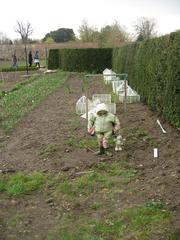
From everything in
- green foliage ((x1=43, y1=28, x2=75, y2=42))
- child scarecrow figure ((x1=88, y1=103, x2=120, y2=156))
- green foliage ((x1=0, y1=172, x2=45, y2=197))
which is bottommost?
green foliage ((x1=0, y1=172, x2=45, y2=197))

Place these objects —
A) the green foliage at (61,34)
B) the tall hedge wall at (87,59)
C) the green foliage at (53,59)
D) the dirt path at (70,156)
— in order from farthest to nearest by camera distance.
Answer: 1. the green foliage at (61,34)
2. the green foliage at (53,59)
3. the tall hedge wall at (87,59)
4. the dirt path at (70,156)

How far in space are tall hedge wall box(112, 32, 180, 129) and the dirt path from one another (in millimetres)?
448

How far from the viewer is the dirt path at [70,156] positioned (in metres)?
5.93

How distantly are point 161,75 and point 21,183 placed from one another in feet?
20.5

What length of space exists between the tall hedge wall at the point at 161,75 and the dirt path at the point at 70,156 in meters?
0.45

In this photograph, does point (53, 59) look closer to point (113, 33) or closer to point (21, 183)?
point (113, 33)

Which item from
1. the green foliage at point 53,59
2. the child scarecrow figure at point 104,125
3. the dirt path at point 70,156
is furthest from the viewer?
the green foliage at point 53,59

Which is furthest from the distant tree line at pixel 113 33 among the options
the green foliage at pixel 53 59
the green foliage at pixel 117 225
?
the green foliage at pixel 117 225

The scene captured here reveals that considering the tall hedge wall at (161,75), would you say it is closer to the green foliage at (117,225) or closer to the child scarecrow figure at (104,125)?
the child scarecrow figure at (104,125)

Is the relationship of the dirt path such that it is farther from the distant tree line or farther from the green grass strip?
the distant tree line

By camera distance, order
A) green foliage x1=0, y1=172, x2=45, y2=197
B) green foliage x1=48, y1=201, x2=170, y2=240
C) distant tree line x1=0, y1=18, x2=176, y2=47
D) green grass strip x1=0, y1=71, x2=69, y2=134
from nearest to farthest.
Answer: green foliage x1=48, y1=201, x2=170, y2=240
green foliage x1=0, y1=172, x2=45, y2=197
green grass strip x1=0, y1=71, x2=69, y2=134
distant tree line x1=0, y1=18, x2=176, y2=47

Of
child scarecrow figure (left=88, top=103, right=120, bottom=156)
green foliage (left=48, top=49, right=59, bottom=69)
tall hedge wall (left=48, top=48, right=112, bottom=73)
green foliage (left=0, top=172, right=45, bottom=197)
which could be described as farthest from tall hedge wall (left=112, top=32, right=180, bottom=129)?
green foliage (left=48, top=49, right=59, bottom=69)

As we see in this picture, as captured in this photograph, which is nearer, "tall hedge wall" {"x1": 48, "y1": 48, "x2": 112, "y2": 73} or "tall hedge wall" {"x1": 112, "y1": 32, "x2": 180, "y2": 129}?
"tall hedge wall" {"x1": 112, "y1": 32, "x2": 180, "y2": 129}

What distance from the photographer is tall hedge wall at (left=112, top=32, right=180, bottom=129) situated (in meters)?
10.2
